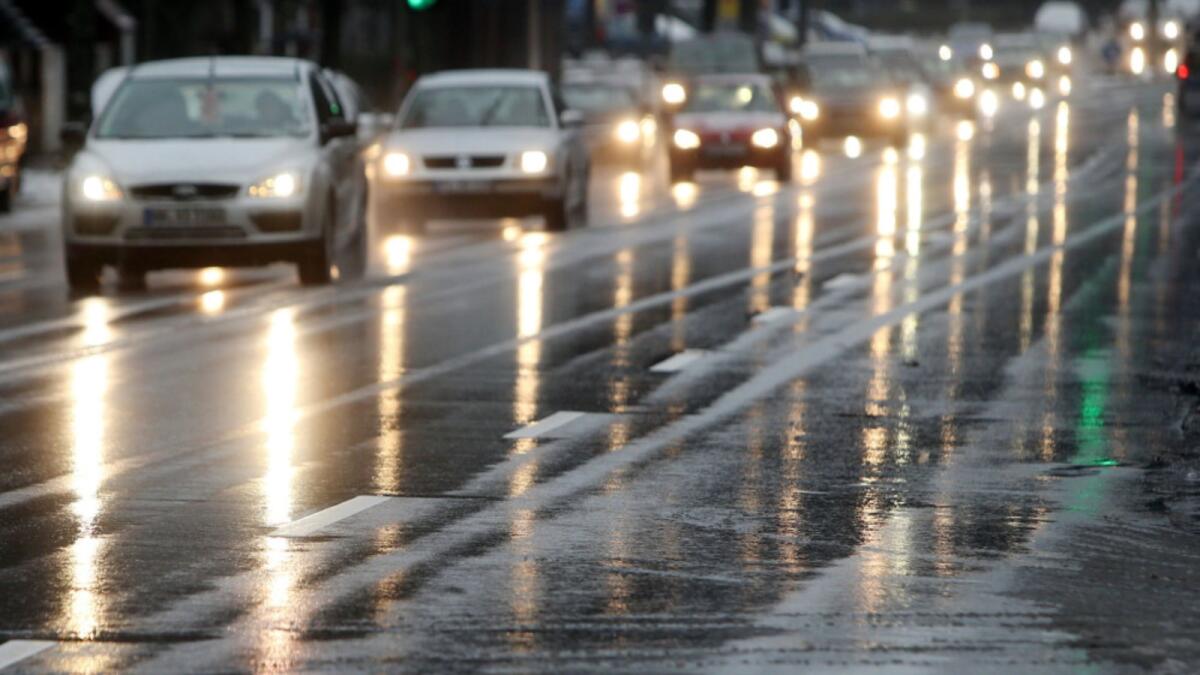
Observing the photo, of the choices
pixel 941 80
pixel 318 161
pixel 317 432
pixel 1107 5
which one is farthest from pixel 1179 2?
pixel 317 432

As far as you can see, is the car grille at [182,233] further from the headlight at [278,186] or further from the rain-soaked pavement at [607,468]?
the rain-soaked pavement at [607,468]

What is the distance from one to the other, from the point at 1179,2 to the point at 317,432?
128654 millimetres

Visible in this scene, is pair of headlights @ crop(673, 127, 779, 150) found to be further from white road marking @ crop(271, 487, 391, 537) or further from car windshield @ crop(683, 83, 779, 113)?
white road marking @ crop(271, 487, 391, 537)

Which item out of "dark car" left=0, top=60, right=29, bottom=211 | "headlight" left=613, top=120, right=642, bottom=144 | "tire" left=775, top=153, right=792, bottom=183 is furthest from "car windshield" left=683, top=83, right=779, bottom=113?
"dark car" left=0, top=60, right=29, bottom=211

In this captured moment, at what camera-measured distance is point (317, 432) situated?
1204 cm

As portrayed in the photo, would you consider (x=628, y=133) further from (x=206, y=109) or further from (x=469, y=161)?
(x=206, y=109)

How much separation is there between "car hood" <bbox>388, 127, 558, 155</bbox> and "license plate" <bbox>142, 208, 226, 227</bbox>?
25.8ft

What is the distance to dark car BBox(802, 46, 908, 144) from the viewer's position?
52.0 m

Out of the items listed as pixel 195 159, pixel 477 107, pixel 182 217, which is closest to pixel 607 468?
pixel 182 217

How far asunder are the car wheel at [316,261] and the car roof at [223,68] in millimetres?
1539

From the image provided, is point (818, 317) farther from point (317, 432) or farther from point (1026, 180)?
point (1026, 180)

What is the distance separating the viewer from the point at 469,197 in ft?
90.2

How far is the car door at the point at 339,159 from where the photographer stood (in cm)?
2105

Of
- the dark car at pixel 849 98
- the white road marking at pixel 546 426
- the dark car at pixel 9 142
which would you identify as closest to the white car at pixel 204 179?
the white road marking at pixel 546 426
